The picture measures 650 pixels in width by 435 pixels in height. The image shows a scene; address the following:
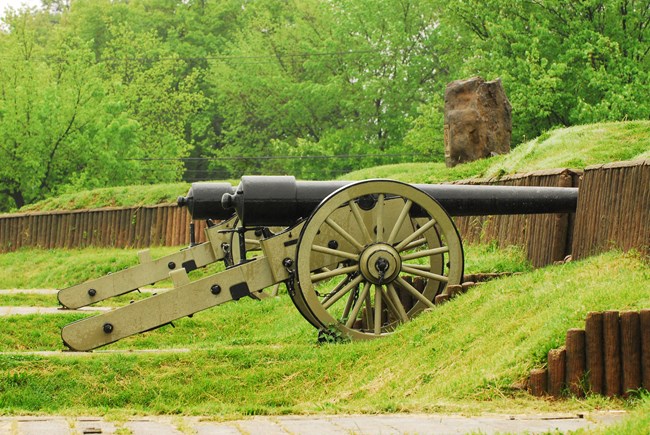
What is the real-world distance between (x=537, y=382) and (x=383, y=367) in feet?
7.44

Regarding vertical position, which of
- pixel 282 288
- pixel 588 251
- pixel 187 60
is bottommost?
pixel 282 288

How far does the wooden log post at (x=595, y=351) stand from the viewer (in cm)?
829

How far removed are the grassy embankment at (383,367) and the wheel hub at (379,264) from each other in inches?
24.0

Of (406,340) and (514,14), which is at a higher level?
(514,14)

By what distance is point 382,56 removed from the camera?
54.2 metres

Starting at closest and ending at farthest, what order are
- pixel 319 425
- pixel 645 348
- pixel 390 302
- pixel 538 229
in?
1. pixel 319 425
2. pixel 645 348
3. pixel 390 302
4. pixel 538 229

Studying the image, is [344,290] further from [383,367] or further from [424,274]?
[383,367]

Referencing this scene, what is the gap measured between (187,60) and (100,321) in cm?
5813

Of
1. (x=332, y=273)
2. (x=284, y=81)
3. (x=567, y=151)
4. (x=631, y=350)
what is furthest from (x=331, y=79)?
(x=631, y=350)

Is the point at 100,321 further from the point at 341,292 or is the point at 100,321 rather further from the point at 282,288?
the point at 282,288

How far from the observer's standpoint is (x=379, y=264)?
39.7ft

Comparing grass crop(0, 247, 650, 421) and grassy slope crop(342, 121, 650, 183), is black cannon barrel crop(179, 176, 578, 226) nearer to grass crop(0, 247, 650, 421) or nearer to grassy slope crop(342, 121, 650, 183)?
grass crop(0, 247, 650, 421)

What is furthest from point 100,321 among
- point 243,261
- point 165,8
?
point 165,8

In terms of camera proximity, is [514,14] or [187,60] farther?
[187,60]
